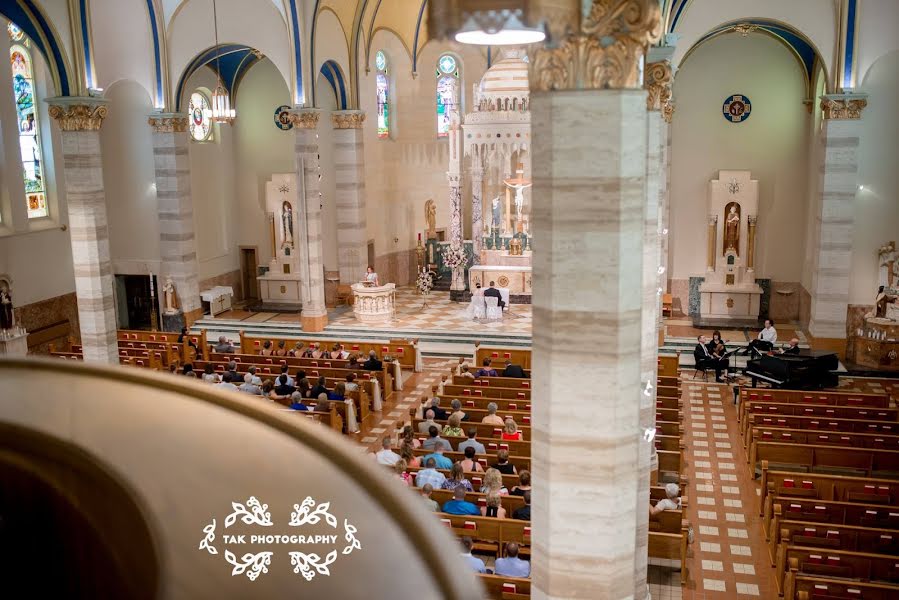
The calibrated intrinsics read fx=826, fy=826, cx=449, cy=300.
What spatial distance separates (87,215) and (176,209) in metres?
6.41

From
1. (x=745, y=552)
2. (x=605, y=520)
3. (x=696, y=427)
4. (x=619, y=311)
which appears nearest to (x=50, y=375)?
(x=619, y=311)

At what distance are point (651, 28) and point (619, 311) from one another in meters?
2.06

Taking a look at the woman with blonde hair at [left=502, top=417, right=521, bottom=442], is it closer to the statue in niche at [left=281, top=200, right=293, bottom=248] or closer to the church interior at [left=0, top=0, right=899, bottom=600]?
the church interior at [left=0, top=0, right=899, bottom=600]

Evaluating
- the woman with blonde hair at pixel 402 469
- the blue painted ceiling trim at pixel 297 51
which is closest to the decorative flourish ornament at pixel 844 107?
the blue painted ceiling trim at pixel 297 51

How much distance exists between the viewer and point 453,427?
1273cm

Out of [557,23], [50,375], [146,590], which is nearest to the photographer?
[146,590]

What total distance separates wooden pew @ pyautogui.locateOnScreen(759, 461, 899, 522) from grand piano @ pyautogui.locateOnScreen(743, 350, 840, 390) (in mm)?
5739

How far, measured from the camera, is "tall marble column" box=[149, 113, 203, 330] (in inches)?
875

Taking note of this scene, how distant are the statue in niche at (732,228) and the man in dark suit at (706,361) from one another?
5.28 metres

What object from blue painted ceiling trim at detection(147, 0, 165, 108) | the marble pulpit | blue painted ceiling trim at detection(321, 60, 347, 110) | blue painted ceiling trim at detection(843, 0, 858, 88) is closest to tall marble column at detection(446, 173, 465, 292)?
blue painted ceiling trim at detection(321, 60, 347, 110)

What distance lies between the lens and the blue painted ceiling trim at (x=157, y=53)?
20.0 meters

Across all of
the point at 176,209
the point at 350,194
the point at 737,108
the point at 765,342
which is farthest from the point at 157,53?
the point at 765,342

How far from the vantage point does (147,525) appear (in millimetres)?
1168

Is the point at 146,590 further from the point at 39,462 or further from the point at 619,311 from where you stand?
the point at 619,311
